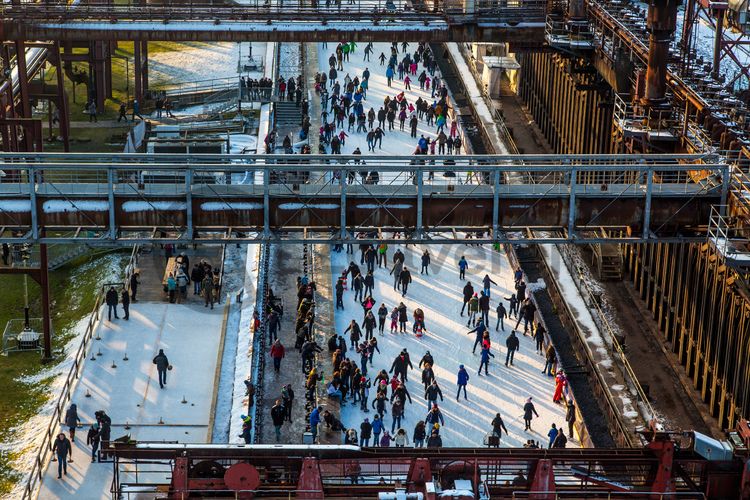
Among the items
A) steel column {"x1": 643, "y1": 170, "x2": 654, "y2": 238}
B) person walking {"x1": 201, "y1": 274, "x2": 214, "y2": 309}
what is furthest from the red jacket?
steel column {"x1": 643, "y1": 170, "x2": 654, "y2": 238}

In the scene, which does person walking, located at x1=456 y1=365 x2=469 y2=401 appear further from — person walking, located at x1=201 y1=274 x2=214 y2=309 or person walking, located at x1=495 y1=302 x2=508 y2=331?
person walking, located at x1=201 y1=274 x2=214 y2=309

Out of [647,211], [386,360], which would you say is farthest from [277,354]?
[647,211]

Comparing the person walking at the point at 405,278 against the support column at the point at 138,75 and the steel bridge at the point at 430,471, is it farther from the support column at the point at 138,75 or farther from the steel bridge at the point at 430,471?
the support column at the point at 138,75

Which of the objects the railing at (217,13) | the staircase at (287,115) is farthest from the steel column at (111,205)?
the staircase at (287,115)

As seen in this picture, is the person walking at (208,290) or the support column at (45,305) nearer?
the support column at (45,305)

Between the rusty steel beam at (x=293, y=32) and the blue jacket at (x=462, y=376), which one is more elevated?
the rusty steel beam at (x=293, y=32)
